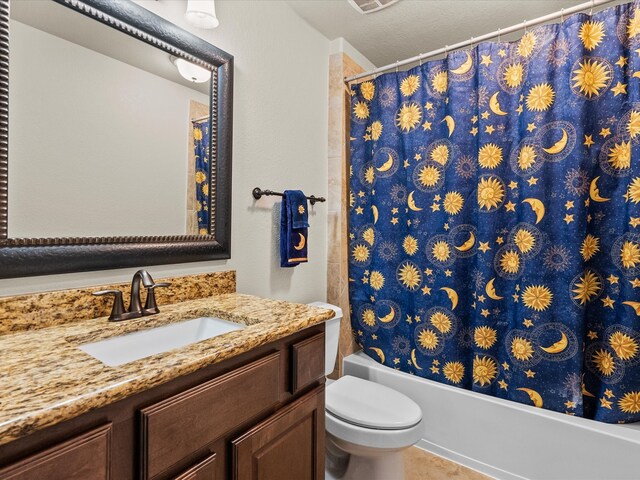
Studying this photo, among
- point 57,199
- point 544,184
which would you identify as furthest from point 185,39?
point 544,184

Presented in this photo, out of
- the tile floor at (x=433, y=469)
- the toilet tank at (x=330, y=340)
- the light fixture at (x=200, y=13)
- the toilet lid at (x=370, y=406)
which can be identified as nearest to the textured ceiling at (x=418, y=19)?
the light fixture at (x=200, y=13)

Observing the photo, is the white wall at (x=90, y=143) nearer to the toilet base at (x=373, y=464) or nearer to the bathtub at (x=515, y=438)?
the toilet base at (x=373, y=464)

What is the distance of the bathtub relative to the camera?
139 centimetres

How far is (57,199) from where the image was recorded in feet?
3.27

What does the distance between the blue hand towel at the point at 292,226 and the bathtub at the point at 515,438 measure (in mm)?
898

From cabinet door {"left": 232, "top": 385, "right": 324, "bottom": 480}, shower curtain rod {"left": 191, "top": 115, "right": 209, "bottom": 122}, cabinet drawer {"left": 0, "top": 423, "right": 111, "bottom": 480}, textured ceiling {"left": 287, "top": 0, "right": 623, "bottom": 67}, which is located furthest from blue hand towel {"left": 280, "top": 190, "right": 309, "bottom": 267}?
cabinet drawer {"left": 0, "top": 423, "right": 111, "bottom": 480}

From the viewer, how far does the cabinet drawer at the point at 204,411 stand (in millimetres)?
645

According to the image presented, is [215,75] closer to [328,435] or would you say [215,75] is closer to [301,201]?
[301,201]

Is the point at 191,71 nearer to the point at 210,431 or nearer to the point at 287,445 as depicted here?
the point at 210,431

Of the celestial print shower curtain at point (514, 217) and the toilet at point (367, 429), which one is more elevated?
the celestial print shower curtain at point (514, 217)

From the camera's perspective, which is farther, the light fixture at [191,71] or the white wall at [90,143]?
the light fixture at [191,71]

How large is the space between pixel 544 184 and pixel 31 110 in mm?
1929

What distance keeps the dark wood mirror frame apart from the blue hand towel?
32 cm

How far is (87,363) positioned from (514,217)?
1.72 metres
